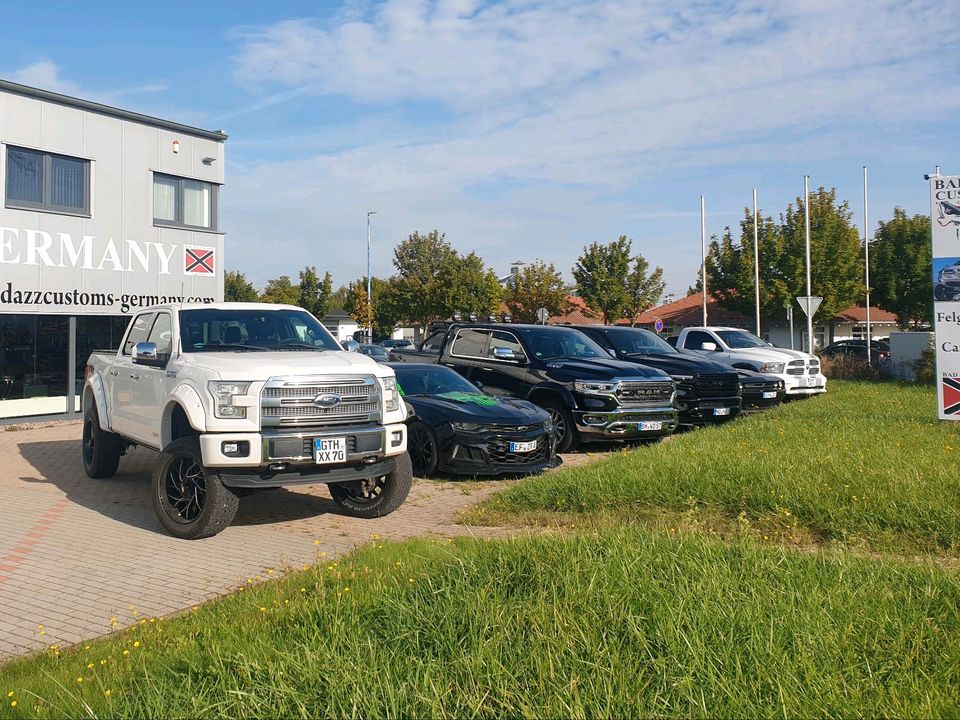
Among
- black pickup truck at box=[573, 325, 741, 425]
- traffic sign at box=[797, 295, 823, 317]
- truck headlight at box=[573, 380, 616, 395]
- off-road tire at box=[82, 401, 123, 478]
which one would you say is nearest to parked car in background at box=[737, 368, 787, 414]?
black pickup truck at box=[573, 325, 741, 425]

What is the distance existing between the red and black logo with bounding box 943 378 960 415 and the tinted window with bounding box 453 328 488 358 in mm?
6728

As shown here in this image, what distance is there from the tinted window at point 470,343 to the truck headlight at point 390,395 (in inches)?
233

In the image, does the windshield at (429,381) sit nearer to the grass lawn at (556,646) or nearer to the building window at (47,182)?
the grass lawn at (556,646)

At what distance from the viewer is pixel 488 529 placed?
779 cm

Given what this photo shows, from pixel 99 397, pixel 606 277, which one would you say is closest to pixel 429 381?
pixel 99 397

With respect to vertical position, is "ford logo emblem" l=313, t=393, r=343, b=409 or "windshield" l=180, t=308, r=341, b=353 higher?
"windshield" l=180, t=308, r=341, b=353

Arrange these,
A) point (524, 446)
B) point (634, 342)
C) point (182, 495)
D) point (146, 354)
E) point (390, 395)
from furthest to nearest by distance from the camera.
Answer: point (634, 342) → point (524, 446) → point (146, 354) → point (390, 395) → point (182, 495)

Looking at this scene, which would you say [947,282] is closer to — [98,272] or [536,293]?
[98,272]

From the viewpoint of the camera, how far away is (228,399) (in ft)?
24.0

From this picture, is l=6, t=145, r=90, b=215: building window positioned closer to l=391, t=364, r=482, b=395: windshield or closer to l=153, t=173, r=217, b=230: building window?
l=153, t=173, r=217, b=230: building window

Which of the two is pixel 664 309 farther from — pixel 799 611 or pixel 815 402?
pixel 799 611

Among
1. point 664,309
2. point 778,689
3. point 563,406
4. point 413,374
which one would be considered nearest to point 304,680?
point 778,689

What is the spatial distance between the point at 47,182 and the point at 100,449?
27.6 feet

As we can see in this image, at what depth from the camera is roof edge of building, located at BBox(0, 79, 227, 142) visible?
16.2 metres
